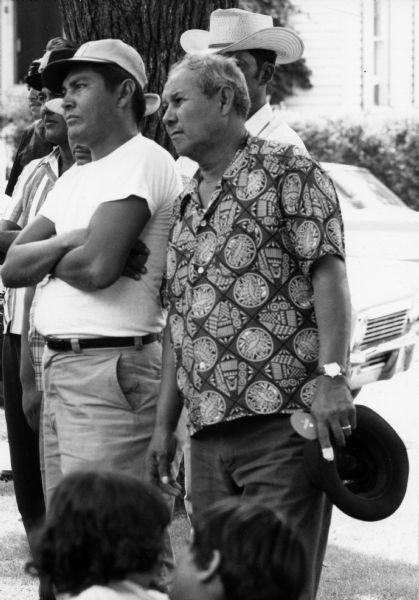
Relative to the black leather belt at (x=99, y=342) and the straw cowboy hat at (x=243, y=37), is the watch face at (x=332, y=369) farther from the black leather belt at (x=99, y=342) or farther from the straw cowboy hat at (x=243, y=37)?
the straw cowboy hat at (x=243, y=37)

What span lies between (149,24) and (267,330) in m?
3.13

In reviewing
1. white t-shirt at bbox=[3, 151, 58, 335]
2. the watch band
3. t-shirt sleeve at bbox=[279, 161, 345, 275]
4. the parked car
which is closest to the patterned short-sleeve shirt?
t-shirt sleeve at bbox=[279, 161, 345, 275]

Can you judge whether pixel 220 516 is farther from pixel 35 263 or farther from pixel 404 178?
pixel 404 178

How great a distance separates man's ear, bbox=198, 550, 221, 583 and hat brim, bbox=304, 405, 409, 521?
116cm

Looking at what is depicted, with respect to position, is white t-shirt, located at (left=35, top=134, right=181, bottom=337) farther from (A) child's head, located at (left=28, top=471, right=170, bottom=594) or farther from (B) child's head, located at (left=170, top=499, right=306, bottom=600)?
(B) child's head, located at (left=170, top=499, right=306, bottom=600)

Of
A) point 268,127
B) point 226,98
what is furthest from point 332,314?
point 268,127

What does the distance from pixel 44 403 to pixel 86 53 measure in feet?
3.98

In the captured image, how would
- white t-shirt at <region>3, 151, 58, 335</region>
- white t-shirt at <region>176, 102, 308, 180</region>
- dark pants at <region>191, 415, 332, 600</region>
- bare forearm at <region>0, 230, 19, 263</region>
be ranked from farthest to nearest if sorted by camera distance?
white t-shirt at <region>3, 151, 58, 335</region>
bare forearm at <region>0, 230, 19, 263</region>
white t-shirt at <region>176, 102, 308, 180</region>
dark pants at <region>191, 415, 332, 600</region>

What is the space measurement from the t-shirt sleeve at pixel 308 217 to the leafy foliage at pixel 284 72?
72.0ft

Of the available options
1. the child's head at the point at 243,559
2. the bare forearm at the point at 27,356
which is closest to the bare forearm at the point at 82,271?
the bare forearm at the point at 27,356

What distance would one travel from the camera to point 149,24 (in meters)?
6.46

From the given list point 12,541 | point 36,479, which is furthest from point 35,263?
point 12,541

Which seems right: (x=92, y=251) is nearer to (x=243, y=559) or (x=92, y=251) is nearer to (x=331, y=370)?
(x=331, y=370)

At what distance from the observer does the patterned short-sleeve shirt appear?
3738 mm
